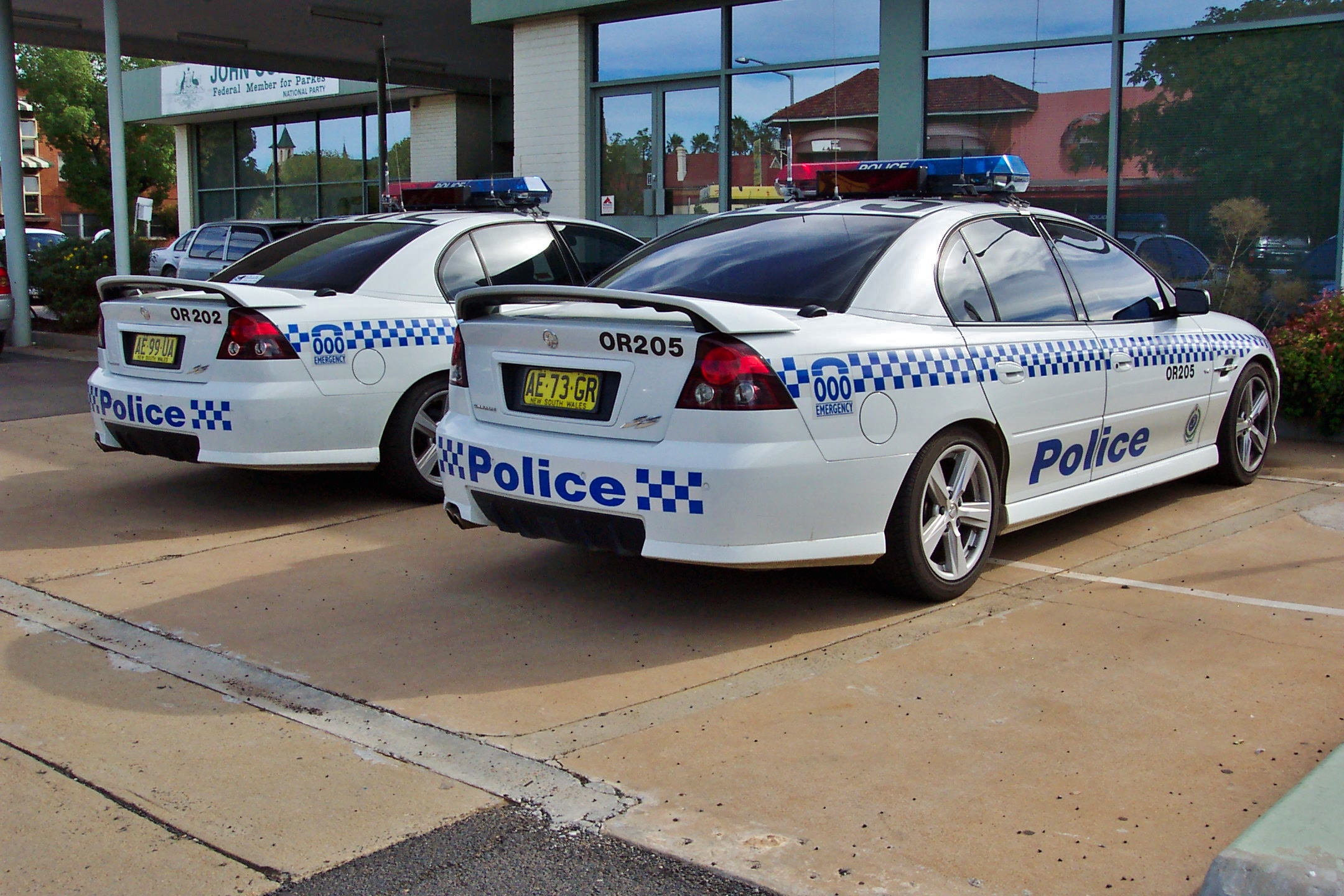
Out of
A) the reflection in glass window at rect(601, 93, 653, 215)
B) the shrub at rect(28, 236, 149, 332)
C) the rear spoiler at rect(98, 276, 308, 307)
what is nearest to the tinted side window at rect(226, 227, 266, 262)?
the shrub at rect(28, 236, 149, 332)

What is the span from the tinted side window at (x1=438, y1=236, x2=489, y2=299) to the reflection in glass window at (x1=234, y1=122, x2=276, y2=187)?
76.3 feet

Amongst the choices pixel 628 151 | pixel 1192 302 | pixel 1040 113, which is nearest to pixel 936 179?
pixel 1192 302

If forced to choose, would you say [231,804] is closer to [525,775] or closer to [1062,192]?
[525,775]

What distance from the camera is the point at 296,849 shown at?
3.10 m

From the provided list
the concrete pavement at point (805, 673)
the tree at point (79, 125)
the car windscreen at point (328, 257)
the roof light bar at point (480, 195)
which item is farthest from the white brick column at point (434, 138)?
the tree at point (79, 125)

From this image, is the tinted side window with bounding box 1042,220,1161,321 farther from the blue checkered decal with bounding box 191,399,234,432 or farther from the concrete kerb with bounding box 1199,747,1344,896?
the blue checkered decal with bounding box 191,399,234,432

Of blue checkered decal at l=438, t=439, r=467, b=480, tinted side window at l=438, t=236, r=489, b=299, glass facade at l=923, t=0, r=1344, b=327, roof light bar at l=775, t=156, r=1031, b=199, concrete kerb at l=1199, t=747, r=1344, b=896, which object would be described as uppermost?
glass facade at l=923, t=0, r=1344, b=327

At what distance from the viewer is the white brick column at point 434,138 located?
23.8m

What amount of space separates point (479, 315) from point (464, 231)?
218cm

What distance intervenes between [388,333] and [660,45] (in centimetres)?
743

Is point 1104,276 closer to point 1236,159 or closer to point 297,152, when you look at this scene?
point 1236,159

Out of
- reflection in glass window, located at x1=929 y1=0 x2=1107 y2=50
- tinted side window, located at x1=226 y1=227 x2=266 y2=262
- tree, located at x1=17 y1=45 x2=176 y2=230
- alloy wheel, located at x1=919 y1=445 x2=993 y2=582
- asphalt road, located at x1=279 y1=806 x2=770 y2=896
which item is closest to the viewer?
asphalt road, located at x1=279 y1=806 x2=770 y2=896

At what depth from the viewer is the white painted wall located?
102ft

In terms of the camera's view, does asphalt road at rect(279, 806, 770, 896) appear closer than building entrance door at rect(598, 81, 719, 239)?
Yes
